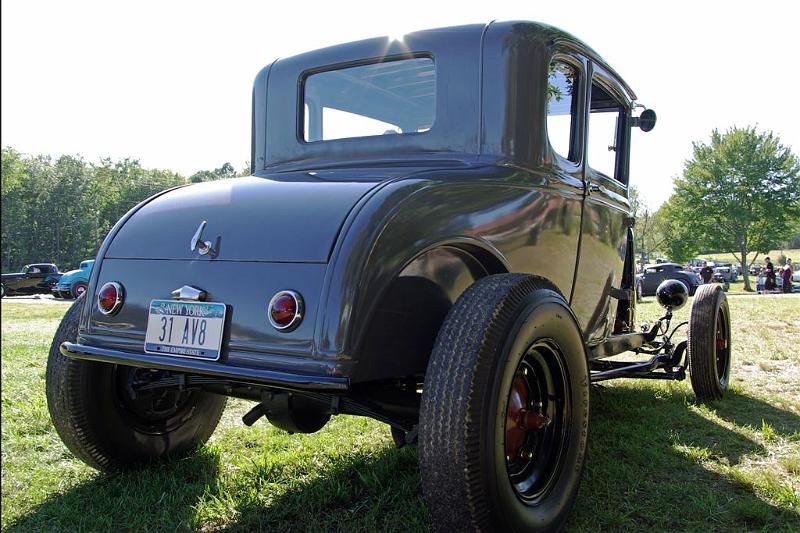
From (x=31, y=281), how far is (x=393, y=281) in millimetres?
29504

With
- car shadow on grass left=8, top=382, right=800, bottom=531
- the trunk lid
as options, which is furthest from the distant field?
the trunk lid

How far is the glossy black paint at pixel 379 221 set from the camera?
7.33ft

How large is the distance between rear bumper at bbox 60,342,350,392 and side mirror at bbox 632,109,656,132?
11.4 ft

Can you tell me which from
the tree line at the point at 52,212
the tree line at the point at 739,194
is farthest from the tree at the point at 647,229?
the tree line at the point at 52,212

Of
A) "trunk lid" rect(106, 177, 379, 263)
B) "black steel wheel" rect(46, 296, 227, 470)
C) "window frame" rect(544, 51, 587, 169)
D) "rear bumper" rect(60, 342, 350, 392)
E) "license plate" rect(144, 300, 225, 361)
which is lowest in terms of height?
"black steel wheel" rect(46, 296, 227, 470)

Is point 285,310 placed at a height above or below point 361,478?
above

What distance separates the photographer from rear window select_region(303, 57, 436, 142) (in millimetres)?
3293

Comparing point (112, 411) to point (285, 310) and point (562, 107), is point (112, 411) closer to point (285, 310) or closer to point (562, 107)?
point (285, 310)

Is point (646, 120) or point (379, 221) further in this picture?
point (646, 120)

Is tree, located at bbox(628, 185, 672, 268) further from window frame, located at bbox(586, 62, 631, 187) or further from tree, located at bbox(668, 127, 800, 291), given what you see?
window frame, located at bbox(586, 62, 631, 187)

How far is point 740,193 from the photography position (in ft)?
118

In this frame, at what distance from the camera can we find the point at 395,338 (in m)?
2.45

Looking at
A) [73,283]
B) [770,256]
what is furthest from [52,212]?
[770,256]

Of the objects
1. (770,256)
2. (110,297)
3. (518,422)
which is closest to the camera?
(518,422)
